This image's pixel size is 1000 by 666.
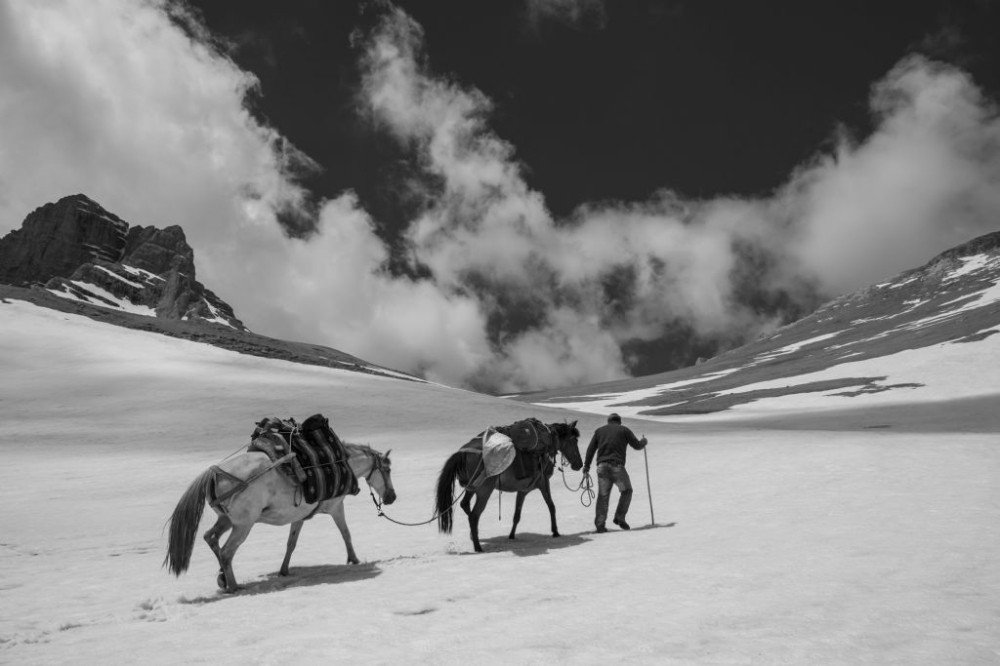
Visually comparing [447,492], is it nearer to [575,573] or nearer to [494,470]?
[494,470]

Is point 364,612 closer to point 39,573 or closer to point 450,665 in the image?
point 450,665

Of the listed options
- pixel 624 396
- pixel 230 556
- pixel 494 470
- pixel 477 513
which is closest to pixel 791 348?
pixel 624 396

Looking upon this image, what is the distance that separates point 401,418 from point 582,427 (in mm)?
10545

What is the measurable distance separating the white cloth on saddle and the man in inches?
91.8

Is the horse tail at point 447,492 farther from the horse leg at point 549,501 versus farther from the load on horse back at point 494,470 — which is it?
the horse leg at point 549,501

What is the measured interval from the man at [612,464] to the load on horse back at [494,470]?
129 centimetres

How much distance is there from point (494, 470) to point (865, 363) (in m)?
Result: 95.1

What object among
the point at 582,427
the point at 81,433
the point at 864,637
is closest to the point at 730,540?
the point at 864,637

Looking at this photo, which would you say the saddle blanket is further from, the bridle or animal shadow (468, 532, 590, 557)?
animal shadow (468, 532, 590, 557)

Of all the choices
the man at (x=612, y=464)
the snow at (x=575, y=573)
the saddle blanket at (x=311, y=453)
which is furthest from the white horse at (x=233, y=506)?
the man at (x=612, y=464)

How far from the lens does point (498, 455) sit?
1086 centimetres

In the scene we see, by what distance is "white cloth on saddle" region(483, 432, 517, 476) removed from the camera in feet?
35.4

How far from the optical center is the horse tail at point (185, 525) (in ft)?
26.5

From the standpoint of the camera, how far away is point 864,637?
15.5 ft
